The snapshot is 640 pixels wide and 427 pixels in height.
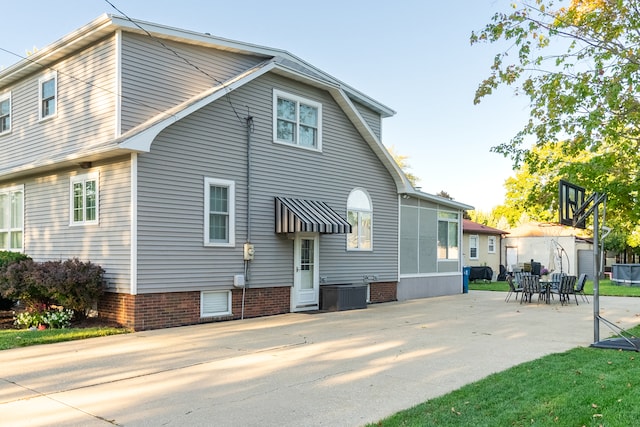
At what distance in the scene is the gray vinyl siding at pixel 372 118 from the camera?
703 inches

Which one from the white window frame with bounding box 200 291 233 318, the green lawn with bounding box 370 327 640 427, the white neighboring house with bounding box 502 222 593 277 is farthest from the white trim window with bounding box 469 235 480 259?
the green lawn with bounding box 370 327 640 427

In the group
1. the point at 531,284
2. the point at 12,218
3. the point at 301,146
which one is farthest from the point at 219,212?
the point at 531,284

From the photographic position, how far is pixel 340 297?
14.5 m

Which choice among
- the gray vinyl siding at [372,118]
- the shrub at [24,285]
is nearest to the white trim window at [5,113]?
the shrub at [24,285]

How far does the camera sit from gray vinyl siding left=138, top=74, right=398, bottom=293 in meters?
11.3

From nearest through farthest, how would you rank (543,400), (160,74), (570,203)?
1. (543,400)
2. (570,203)
3. (160,74)

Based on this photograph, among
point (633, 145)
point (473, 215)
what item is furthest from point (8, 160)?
point (473, 215)

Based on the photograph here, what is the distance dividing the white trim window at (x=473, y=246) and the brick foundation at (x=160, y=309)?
19502 millimetres

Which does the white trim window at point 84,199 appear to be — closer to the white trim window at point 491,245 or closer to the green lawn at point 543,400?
the green lawn at point 543,400

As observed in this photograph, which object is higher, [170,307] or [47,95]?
[47,95]

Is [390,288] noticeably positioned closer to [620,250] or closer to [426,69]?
[426,69]

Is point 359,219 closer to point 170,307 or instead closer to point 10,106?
point 170,307

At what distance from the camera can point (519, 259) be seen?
33844mm

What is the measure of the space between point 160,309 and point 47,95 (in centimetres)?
673
